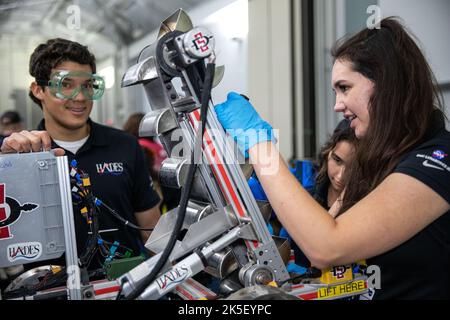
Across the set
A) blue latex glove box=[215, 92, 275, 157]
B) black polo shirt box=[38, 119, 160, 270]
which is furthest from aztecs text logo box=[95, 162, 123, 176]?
blue latex glove box=[215, 92, 275, 157]

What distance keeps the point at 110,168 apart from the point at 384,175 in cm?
121

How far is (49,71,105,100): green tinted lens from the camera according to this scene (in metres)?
1.64

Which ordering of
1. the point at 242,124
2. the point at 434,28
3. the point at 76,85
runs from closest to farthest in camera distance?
the point at 242,124, the point at 76,85, the point at 434,28

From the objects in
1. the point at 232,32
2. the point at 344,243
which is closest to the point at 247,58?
the point at 232,32

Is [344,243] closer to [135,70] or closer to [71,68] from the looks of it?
[135,70]

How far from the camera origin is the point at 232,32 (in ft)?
9.07

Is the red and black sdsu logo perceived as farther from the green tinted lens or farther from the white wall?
the white wall

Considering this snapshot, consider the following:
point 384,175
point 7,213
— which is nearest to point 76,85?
point 7,213

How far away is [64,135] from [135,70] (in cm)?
99

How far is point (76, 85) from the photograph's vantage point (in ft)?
5.51

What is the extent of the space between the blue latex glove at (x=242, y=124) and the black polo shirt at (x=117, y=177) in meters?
0.88

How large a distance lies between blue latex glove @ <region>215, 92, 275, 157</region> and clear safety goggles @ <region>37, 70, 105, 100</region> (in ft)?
2.52

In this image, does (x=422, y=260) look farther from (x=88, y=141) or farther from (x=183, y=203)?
(x=88, y=141)

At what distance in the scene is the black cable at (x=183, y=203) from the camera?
35.3 inches
